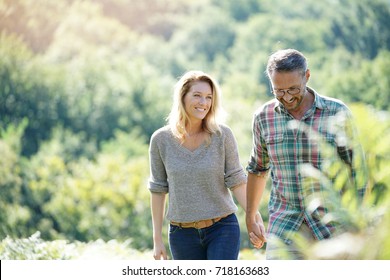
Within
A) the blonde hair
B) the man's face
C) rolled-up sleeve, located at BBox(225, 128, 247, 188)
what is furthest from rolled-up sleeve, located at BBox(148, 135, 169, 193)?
the man's face

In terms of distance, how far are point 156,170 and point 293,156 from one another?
90 centimetres

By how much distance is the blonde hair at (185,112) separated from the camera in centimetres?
400

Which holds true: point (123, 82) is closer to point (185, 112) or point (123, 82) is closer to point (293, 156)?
point (185, 112)

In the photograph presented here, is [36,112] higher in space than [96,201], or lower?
higher

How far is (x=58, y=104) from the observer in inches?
1860

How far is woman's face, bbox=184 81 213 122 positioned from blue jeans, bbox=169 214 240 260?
24.0 inches

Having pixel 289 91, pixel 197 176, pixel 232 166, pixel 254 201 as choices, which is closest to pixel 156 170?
pixel 197 176

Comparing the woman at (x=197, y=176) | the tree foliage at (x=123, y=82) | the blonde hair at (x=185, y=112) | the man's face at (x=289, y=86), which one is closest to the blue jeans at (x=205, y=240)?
the woman at (x=197, y=176)

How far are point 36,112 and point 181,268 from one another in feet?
142

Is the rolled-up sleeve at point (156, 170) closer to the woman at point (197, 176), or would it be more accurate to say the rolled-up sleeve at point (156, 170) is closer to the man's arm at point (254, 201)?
the woman at point (197, 176)

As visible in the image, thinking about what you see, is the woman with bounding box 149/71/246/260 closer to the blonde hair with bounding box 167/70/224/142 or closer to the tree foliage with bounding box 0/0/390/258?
the blonde hair with bounding box 167/70/224/142

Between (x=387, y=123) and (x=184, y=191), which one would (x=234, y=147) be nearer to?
(x=184, y=191)

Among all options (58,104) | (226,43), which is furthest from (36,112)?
(226,43)

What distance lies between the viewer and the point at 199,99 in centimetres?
398
